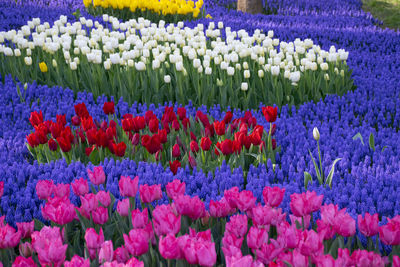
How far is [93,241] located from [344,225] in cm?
104

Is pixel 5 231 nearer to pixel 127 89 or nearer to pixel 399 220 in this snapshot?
pixel 399 220

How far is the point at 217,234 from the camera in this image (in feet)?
8.24

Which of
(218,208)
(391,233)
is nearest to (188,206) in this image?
(218,208)

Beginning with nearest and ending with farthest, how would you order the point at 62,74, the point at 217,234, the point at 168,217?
the point at 168,217 → the point at 217,234 → the point at 62,74

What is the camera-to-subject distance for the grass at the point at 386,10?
1326 centimetres

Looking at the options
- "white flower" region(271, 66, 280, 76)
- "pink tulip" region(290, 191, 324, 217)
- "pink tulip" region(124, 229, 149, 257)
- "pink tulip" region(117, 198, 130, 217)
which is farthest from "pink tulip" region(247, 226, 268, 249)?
"white flower" region(271, 66, 280, 76)

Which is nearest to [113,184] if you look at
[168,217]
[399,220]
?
[168,217]

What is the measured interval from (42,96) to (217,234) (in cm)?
356

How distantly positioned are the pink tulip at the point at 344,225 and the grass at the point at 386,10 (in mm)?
11908

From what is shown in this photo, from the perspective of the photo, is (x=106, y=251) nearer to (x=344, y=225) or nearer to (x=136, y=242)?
(x=136, y=242)

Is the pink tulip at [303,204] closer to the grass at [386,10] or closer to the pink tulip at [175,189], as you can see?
the pink tulip at [175,189]

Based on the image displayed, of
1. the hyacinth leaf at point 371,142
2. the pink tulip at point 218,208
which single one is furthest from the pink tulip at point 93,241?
the hyacinth leaf at point 371,142

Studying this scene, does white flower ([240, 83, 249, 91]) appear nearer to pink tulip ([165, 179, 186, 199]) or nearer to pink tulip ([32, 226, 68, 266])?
pink tulip ([165, 179, 186, 199])

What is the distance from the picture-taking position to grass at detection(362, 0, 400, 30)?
Answer: 43.5 ft
